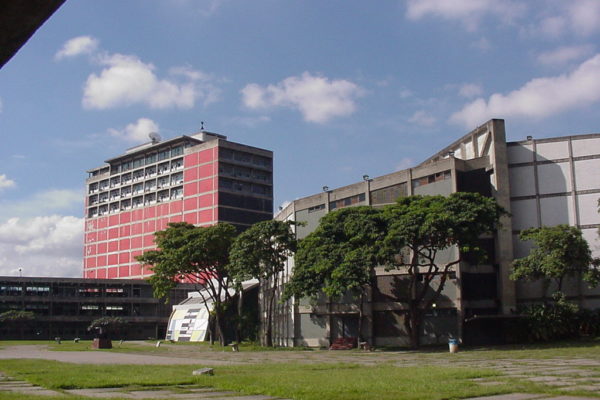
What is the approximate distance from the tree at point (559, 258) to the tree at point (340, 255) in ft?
36.8

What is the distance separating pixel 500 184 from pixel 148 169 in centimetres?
9371

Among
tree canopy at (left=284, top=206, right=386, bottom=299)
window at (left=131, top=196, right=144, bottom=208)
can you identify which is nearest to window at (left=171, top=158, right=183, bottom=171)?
window at (left=131, top=196, right=144, bottom=208)

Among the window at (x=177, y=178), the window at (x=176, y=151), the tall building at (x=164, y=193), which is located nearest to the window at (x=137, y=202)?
the tall building at (x=164, y=193)

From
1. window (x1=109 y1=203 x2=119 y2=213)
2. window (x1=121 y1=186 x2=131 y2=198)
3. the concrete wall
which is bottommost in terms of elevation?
the concrete wall

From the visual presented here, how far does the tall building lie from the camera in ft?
388

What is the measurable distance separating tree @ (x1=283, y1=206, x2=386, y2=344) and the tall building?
229 ft

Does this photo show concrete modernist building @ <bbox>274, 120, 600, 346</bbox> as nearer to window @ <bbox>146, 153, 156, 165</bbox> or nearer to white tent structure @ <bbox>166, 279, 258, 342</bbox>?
white tent structure @ <bbox>166, 279, 258, 342</bbox>

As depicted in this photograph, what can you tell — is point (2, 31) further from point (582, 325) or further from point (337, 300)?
point (337, 300)

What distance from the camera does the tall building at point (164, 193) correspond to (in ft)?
388

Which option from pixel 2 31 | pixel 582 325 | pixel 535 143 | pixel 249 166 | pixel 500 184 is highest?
pixel 249 166

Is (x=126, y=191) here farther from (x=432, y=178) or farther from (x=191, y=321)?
(x=432, y=178)

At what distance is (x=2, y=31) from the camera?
4.04 m

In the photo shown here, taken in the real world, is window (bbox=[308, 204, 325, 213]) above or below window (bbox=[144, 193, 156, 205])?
below

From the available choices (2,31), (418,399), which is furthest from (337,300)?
(2,31)
